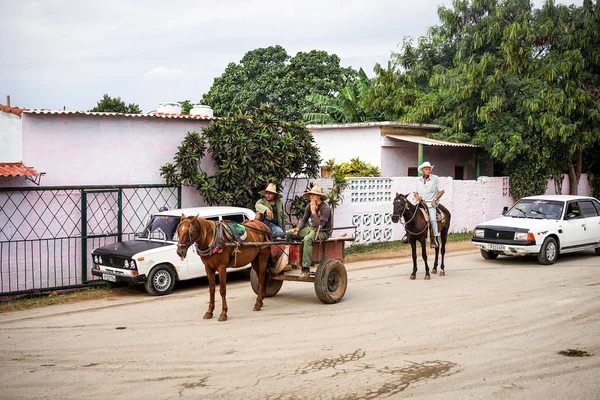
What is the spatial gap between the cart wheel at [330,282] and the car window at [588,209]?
8984 mm

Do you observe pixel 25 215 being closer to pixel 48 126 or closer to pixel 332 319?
pixel 48 126

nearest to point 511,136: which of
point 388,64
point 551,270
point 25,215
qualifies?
point 388,64

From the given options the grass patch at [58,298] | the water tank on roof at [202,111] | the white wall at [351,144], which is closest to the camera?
the grass patch at [58,298]

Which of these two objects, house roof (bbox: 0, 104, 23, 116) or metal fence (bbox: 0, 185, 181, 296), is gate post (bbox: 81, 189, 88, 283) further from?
house roof (bbox: 0, 104, 23, 116)

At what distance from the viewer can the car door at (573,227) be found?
16328 millimetres

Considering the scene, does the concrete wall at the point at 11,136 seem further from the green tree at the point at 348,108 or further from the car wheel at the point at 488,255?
the green tree at the point at 348,108

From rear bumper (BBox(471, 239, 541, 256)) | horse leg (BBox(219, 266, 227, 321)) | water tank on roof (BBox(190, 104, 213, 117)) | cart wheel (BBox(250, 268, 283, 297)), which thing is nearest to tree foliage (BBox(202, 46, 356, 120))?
water tank on roof (BBox(190, 104, 213, 117))

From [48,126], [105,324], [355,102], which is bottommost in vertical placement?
[105,324]

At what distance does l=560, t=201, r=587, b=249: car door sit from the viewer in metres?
16.3

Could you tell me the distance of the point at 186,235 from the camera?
9.46 meters

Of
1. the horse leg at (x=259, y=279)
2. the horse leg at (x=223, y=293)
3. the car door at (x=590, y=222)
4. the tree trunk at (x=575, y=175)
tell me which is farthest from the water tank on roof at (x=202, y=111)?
the tree trunk at (x=575, y=175)

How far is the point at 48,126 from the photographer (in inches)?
558

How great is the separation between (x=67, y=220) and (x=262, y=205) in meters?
5.00

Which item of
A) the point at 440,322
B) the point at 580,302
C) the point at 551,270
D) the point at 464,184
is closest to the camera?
the point at 440,322
